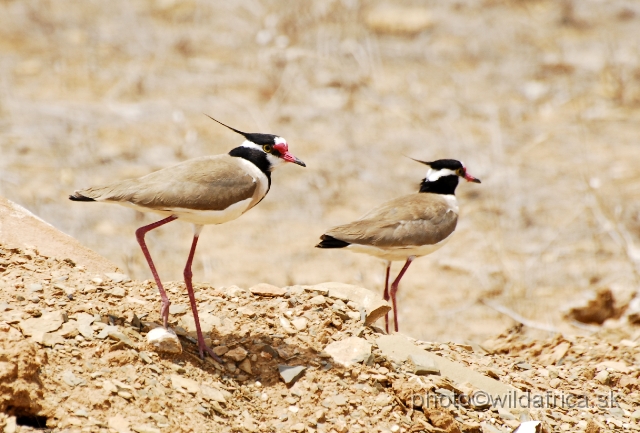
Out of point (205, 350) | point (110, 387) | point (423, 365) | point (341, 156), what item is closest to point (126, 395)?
point (110, 387)

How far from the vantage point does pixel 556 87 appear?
45.2ft

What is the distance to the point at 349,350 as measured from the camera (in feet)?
15.4

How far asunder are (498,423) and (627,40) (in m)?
11.9

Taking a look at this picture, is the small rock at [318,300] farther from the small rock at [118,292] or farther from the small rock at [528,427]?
the small rock at [528,427]

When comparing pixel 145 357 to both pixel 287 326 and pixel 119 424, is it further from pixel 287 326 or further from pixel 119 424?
pixel 287 326

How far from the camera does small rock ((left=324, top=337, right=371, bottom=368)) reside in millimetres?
4613

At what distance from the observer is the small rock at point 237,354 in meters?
4.54

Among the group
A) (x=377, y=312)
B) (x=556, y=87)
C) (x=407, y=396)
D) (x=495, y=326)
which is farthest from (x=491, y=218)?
(x=407, y=396)

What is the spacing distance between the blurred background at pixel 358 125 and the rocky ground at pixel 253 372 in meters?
2.98

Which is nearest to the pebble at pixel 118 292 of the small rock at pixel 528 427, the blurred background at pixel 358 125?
the small rock at pixel 528 427

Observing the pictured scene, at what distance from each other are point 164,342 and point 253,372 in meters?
0.50

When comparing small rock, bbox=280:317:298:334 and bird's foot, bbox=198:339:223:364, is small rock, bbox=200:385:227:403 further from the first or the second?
small rock, bbox=280:317:298:334

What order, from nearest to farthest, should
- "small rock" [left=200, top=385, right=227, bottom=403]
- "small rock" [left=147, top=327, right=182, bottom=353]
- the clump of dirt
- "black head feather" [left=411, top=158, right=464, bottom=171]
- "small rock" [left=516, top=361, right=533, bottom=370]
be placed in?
1. the clump of dirt
2. "small rock" [left=200, top=385, right=227, bottom=403]
3. "small rock" [left=147, top=327, right=182, bottom=353]
4. "small rock" [left=516, top=361, right=533, bottom=370]
5. "black head feather" [left=411, top=158, right=464, bottom=171]

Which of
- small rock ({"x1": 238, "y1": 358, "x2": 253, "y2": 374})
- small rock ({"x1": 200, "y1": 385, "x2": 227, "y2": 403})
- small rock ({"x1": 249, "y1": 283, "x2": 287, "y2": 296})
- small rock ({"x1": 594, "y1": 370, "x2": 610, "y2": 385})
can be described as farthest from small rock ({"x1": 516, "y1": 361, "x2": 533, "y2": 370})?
small rock ({"x1": 200, "y1": 385, "x2": 227, "y2": 403})
